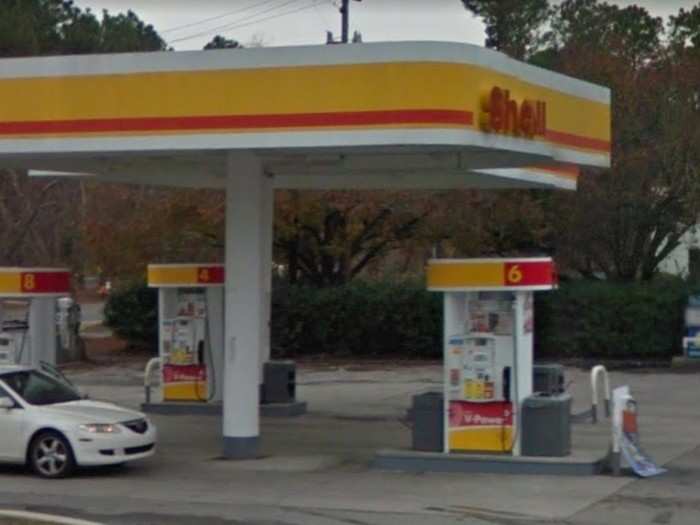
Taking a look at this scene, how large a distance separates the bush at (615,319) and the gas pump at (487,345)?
18.7 meters

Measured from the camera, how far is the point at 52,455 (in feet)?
61.5

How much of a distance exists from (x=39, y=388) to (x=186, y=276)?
22.5 feet

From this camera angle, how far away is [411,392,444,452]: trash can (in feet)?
64.2

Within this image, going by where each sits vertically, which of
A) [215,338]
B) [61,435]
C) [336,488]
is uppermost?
[215,338]

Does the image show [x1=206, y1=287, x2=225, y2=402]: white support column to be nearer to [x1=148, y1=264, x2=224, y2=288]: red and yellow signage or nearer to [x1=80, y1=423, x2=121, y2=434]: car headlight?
[x1=148, y1=264, x2=224, y2=288]: red and yellow signage

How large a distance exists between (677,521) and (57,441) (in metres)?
7.46

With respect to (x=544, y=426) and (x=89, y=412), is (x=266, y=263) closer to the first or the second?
(x=89, y=412)

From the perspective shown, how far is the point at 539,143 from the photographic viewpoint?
64.3ft

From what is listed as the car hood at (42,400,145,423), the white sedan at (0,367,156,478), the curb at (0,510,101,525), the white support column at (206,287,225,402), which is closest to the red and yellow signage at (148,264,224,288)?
the white support column at (206,287,225,402)

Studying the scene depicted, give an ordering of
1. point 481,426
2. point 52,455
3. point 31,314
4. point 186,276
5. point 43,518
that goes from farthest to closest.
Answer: point 186,276
point 31,314
point 481,426
point 52,455
point 43,518

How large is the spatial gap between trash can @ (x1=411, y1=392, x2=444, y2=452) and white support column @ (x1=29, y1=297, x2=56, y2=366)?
8475 millimetres

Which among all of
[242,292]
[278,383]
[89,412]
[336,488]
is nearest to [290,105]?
[242,292]

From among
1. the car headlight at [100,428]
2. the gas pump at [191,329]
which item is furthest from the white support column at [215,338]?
the car headlight at [100,428]

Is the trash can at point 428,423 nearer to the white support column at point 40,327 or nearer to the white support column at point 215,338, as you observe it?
the white support column at point 215,338
